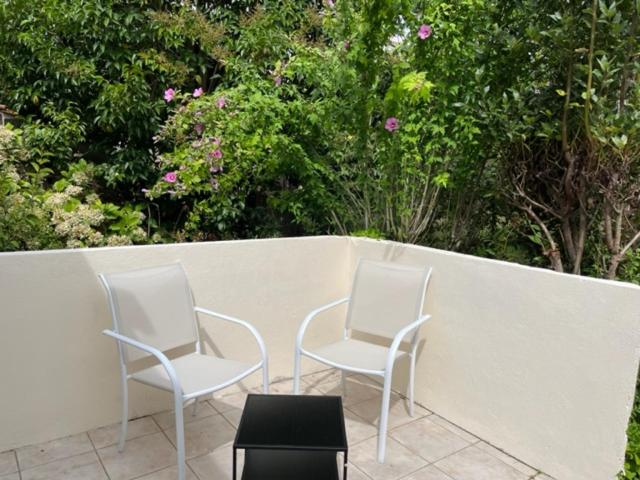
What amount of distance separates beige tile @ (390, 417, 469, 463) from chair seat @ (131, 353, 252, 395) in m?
1.06

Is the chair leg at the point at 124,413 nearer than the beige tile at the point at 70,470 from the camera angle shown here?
No

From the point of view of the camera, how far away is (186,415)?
290 cm

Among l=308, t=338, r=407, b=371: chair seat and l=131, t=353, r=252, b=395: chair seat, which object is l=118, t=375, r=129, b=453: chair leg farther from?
l=308, t=338, r=407, b=371: chair seat

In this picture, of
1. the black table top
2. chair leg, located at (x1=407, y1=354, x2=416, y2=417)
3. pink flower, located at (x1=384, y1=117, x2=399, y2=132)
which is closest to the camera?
the black table top

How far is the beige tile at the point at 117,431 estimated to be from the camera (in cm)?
259

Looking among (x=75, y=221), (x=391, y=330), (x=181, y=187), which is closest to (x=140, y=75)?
(x=181, y=187)

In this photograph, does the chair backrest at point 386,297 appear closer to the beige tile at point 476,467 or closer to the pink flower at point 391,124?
the beige tile at point 476,467

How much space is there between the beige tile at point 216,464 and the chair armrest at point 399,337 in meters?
0.96

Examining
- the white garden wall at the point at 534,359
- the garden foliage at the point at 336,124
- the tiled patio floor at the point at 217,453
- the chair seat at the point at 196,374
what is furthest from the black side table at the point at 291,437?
the garden foliage at the point at 336,124

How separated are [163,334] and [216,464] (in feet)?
2.50

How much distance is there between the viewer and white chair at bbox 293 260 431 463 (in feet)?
8.92

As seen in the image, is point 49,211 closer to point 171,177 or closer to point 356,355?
point 171,177

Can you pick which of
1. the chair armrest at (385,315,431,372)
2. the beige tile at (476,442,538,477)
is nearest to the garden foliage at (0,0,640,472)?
the beige tile at (476,442,538,477)

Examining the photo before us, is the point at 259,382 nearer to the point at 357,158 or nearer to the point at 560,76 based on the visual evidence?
the point at 357,158
